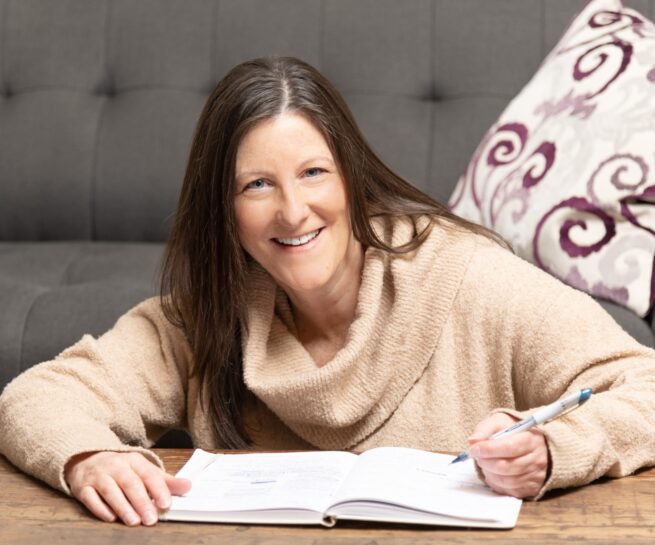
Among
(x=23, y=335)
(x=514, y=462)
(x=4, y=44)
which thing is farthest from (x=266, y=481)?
(x=4, y=44)

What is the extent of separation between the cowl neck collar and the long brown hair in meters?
0.03

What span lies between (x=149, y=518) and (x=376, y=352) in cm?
44

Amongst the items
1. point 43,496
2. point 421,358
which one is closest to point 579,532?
point 421,358

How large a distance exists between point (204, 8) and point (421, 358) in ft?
4.30

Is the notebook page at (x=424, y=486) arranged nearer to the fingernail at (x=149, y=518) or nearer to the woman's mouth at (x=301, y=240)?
the fingernail at (x=149, y=518)

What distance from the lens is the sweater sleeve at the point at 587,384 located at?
1127mm

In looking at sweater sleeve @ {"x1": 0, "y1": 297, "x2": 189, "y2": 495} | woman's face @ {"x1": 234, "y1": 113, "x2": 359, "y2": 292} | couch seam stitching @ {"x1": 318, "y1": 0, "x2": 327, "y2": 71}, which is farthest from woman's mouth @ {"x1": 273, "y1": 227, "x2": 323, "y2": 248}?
couch seam stitching @ {"x1": 318, "y1": 0, "x2": 327, "y2": 71}

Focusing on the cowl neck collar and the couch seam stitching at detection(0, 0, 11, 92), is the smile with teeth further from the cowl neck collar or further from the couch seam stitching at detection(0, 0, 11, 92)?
the couch seam stitching at detection(0, 0, 11, 92)

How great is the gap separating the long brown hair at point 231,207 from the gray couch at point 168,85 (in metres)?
0.73

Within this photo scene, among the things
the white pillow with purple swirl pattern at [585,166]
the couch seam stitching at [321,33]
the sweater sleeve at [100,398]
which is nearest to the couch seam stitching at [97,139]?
the couch seam stitching at [321,33]

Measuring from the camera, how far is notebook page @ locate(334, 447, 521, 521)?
1059mm

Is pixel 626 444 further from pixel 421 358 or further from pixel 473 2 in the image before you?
pixel 473 2

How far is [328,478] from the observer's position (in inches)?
45.4

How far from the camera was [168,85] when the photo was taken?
250cm
